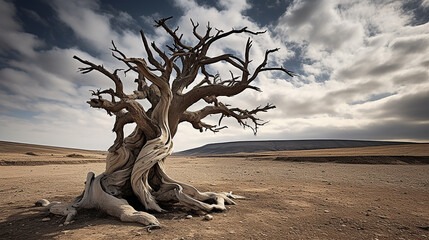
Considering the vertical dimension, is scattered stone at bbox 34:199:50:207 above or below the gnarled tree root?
below

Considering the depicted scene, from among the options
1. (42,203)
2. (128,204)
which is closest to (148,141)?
(128,204)

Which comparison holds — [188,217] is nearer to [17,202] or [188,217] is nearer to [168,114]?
[168,114]

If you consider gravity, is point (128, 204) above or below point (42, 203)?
above

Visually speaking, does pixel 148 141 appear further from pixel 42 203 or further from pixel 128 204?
pixel 42 203

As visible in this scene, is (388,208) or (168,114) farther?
(168,114)

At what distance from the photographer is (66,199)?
7602 millimetres

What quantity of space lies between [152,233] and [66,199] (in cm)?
564

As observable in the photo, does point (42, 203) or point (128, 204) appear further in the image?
point (42, 203)

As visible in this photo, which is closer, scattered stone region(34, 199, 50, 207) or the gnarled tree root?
the gnarled tree root

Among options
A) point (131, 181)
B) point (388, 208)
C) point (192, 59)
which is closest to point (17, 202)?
point (131, 181)

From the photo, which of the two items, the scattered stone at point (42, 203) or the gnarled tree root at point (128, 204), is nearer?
the gnarled tree root at point (128, 204)

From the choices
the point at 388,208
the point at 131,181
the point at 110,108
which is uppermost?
the point at 110,108

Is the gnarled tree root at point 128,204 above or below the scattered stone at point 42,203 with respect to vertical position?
above

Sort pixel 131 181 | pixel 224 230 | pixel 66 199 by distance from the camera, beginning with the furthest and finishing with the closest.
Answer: pixel 66 199 < pixel 131 181 < pixel 224 230
